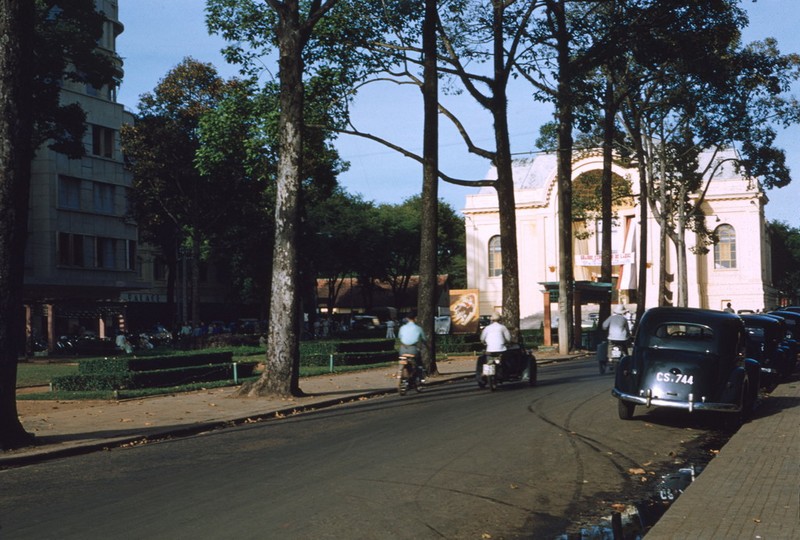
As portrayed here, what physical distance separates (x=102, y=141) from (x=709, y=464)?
5505 centimetres

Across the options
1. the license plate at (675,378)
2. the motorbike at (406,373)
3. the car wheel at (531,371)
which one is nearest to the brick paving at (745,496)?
the license plate at (675,378)

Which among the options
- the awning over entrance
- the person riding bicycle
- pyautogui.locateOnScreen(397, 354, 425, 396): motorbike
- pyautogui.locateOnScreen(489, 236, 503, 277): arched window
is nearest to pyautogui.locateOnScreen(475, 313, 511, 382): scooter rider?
the person riding bicycle

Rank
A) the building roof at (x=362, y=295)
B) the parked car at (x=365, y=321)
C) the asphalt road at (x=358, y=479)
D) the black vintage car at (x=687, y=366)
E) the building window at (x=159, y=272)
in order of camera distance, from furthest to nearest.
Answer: the building roof at (x=362, y=295) < the building window at (x=159, y=272) < the parked car at (x=365, y=321) < the black vintage car at (x=687, y=366) < the asphalt road at (x=358, y=479)

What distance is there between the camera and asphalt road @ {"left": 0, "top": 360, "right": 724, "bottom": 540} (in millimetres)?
7695

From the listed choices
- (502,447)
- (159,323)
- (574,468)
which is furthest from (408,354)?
(159,323)

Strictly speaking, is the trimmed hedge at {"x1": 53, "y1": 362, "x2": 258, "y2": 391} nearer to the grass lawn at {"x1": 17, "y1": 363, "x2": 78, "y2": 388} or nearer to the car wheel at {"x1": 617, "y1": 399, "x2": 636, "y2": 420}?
the grass lawn at {"x1": 17, "y1": 363, "x2": 78, "y2": 388}

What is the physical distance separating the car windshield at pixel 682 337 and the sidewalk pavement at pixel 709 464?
139cm

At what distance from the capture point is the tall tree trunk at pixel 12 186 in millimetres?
12602

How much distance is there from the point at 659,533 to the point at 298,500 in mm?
3088

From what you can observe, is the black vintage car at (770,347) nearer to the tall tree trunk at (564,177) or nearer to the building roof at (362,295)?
the tall tree trunk at (564,177)

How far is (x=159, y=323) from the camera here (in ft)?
237

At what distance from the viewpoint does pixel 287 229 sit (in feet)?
64.7

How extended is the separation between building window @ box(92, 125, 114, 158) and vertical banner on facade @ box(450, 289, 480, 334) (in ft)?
87.3

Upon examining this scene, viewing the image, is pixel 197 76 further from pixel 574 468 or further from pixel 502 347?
pixel 574 468
